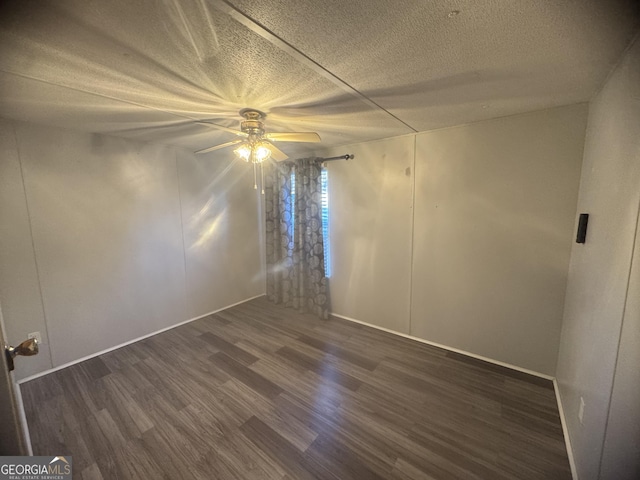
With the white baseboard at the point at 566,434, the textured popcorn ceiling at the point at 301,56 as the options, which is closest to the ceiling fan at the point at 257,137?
the textured popcorn ceiling at the point at 301,56

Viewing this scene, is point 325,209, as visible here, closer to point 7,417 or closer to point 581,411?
point 581,411

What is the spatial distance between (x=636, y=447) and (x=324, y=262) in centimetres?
278

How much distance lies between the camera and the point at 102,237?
8.30 feet

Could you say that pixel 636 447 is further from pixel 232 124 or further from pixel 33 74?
pixel 33 74

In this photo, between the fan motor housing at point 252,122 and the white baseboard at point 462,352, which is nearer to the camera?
the fan motor housing at point 252,122

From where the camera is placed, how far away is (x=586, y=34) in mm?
1062

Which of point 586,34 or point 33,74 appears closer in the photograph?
point 586,34

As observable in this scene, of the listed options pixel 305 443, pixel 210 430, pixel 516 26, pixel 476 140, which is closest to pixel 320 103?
pixel 516 26

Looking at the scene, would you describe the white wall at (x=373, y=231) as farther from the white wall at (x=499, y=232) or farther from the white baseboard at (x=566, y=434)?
the white baseboard at (x=566, y=434)

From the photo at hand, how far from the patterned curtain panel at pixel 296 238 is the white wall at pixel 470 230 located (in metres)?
0.35

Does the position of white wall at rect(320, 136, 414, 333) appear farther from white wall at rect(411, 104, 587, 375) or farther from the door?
the door

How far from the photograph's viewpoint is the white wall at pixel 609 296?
0.97 meters

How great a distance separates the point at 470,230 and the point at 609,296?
124 cm

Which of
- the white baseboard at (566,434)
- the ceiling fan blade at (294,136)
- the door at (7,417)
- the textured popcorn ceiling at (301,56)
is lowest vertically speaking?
the white baseboard at (566,434)
